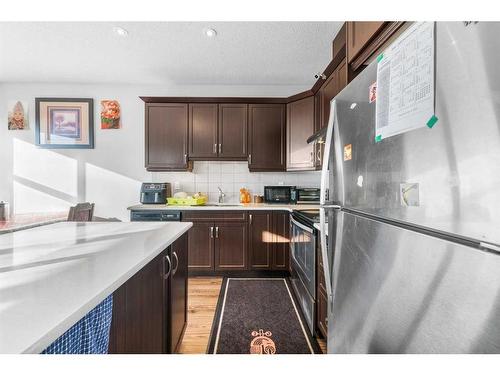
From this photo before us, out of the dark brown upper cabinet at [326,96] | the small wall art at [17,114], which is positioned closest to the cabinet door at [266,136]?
the dark brown upper cabinet at [326,96]

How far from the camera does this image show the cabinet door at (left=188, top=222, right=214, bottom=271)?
122 inches

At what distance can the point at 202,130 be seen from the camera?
11.1 feet

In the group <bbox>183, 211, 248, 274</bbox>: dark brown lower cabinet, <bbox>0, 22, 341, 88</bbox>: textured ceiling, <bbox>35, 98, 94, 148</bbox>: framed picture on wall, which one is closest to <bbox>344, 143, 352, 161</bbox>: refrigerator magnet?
<bbox>0, 22, 341, 88</bbox>: textured ceiling

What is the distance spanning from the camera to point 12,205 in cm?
358

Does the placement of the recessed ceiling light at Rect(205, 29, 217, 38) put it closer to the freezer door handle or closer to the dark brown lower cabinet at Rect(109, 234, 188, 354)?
the dark brown lower cabinet at Rect(109, 234, 188, 354)

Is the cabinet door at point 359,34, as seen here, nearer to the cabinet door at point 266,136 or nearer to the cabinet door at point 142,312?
the cabinet door at point 142,312

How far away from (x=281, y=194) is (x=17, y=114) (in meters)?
3.93

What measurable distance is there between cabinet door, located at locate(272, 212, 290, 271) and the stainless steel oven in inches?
24.0

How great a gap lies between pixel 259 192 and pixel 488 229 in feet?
10.7

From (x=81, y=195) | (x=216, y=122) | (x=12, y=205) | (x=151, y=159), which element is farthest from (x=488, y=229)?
(x=12, y=205)

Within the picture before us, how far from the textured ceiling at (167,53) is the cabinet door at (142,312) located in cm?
222

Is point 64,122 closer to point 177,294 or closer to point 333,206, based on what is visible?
point 177,294
